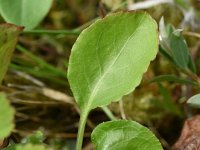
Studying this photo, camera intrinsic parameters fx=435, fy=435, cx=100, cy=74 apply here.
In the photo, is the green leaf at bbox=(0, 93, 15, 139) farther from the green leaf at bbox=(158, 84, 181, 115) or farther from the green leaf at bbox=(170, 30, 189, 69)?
the green leaf at bbox=(158, 84, 181, 115)

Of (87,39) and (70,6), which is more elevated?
(87,39)

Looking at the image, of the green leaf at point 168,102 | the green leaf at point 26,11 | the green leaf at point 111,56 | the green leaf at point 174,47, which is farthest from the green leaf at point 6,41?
the green leaf at point 168,102

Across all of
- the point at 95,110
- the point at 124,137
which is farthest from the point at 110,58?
the point at 95,110

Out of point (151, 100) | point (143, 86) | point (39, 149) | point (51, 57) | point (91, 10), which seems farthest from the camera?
point (91, 10)

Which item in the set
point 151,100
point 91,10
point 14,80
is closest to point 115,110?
point 151,100

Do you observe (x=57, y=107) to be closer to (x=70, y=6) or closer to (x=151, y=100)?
(x=151, y=100)

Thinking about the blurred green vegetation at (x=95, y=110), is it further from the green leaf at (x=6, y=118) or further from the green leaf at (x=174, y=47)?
the green leaf at (x=6, y=118)

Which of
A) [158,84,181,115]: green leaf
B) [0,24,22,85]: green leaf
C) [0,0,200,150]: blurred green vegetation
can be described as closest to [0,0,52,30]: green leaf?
[0,0,200,150]: blurred green vegetation
